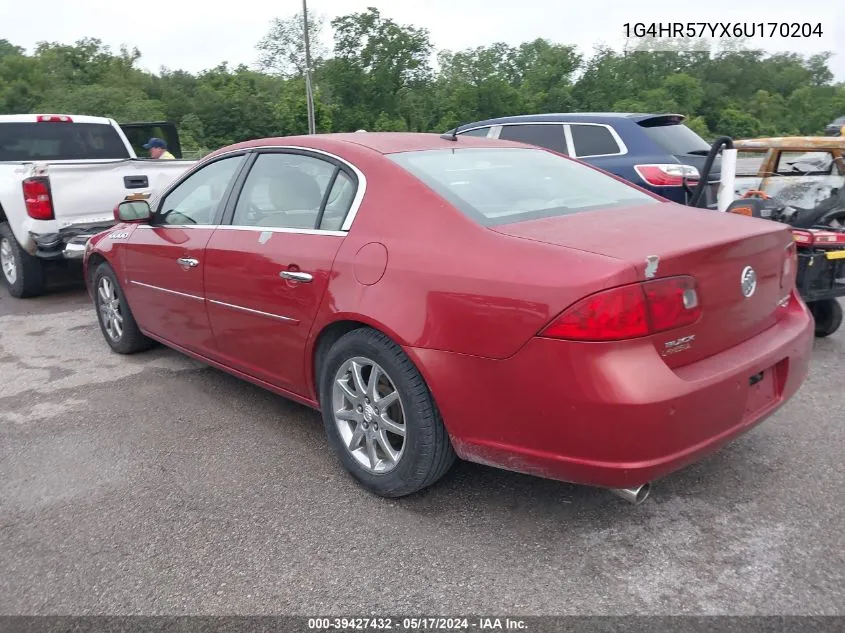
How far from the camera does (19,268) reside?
745cm

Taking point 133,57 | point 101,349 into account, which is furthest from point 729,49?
point 101,349

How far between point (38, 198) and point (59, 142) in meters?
2.31

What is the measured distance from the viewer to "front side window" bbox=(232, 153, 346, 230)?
134 inches

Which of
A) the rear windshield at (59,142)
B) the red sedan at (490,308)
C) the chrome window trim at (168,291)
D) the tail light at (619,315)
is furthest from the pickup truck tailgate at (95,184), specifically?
the tail light at (619,315)

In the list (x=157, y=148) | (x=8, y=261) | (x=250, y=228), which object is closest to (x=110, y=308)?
(x=250, y=228)

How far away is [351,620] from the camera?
2387 millimetres

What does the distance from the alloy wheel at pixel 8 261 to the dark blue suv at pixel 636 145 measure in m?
4.86

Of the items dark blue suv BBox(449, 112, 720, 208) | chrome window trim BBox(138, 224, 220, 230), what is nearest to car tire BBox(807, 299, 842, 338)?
dark blue suv BBox(449, 112, 720, 208)

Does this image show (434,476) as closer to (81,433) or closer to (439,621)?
(439,621)

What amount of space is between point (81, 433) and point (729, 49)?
6708 centimetres

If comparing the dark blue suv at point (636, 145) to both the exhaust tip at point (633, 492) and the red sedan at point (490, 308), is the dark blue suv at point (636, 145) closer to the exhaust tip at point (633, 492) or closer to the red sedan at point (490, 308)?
the red sedan at point (490, 308)

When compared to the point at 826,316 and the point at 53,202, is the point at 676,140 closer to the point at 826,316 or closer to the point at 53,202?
the point at 826,316

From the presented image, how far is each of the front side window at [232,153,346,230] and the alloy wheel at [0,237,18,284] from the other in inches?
191

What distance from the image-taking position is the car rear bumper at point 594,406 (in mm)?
2375
